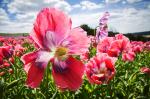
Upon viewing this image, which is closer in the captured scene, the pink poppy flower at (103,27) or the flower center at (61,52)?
the flower center at (61,52)

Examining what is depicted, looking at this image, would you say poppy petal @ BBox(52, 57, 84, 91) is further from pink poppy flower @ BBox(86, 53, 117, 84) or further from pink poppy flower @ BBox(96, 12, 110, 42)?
pink poppy flower @ BBox(96, 12, 110, 42)

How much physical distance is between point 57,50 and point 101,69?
3.12 feet

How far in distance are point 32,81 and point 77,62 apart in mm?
174

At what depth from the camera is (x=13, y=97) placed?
265cm

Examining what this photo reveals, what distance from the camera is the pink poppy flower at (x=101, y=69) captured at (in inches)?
79.7

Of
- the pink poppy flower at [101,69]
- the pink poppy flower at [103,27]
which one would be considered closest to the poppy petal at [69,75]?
the pink poppy flower at [101,69]

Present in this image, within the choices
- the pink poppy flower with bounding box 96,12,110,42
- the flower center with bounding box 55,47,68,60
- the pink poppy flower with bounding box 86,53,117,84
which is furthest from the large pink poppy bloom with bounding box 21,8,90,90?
the pink poppy flower with bounding box 96,12,110,42

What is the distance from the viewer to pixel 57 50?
3.99 feet

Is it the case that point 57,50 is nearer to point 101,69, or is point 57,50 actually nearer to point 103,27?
point 101,69

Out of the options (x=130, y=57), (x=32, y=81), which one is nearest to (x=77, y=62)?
(x=32, y=81)

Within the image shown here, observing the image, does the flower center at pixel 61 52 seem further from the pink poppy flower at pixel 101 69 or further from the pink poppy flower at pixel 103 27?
the pink poppy flower at pixel 103 27

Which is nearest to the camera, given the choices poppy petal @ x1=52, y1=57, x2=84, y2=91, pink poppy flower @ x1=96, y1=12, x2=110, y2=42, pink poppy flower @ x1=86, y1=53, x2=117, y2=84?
poppy petal @ x1=52, y1=57, x2=84, y2=91

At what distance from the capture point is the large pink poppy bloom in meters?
1.16

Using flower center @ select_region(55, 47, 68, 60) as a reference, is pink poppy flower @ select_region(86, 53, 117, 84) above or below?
below
